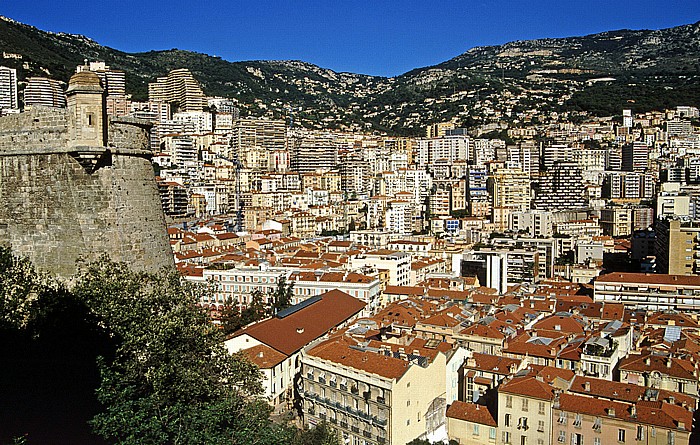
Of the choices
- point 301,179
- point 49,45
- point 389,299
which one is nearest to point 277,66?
point 49,45

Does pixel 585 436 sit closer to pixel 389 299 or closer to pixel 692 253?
pixel 389 299

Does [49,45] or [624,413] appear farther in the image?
[49,45]

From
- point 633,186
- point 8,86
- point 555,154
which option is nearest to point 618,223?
point 633,186

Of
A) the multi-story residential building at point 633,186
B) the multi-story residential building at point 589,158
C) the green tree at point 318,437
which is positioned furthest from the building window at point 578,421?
the multi-story residential building at point 589,158

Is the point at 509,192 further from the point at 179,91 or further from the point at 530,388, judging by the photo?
the point at 179,91

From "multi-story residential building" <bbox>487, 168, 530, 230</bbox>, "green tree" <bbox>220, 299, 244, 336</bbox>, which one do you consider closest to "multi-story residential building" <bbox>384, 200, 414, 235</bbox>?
"multi-story residential building" <bbox>487, 168, 530, 230</bbox>

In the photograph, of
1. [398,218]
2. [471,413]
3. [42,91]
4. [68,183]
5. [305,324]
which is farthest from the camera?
[42,91]
